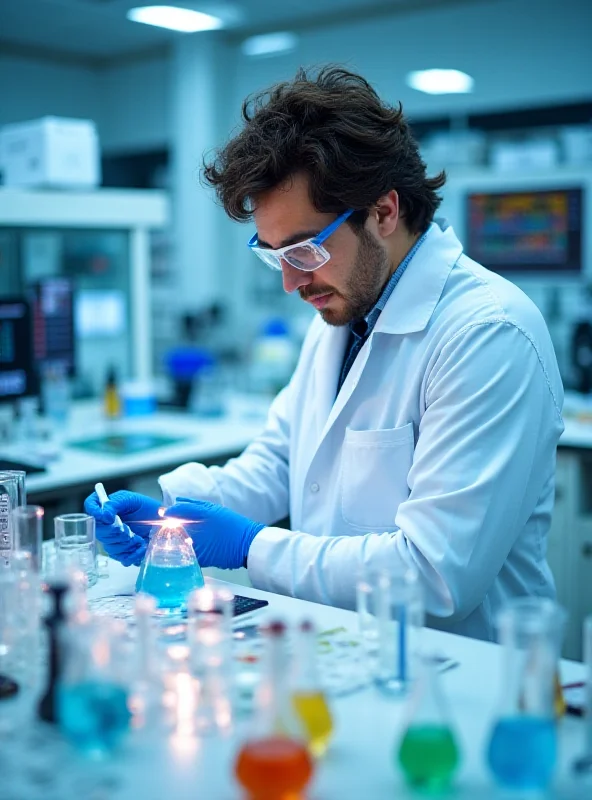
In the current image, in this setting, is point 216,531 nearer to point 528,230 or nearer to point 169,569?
point 169,569

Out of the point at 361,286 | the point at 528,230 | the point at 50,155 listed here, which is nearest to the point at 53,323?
the point at 50,155

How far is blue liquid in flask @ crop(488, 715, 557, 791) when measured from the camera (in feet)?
3.07

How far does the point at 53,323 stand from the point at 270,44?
3.70 m

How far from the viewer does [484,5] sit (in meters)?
5.54

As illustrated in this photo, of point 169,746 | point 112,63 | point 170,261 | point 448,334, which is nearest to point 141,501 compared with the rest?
point 448,334

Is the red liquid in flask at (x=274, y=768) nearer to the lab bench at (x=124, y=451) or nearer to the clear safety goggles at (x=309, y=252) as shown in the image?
the clear safety goggles at (x=309, y=252)

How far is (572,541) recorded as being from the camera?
3240 millimetres

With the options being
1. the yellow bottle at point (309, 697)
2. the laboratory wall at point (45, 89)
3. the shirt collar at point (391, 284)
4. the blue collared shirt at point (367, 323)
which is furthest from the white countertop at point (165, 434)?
the laboratory wall at point (45, 89)

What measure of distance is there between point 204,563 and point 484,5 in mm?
4833

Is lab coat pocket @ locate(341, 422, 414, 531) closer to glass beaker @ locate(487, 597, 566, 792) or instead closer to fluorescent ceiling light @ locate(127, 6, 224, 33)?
glass beaker @ locate(487, 597, 566, 792)

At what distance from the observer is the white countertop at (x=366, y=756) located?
96 centimetres

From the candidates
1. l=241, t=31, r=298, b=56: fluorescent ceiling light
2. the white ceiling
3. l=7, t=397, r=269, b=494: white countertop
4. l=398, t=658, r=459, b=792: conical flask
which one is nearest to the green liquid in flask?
l=398, t=658, r=459, b=792: conical flask

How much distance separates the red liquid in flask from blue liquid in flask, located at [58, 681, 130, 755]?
17 cm

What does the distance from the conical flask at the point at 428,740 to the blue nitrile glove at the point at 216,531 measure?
771 millimetres
